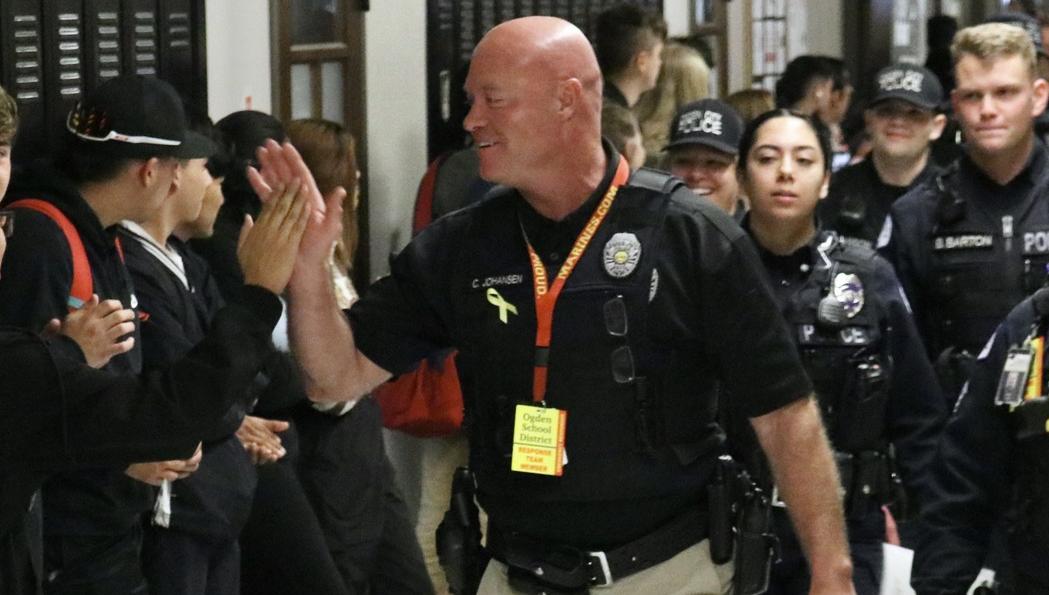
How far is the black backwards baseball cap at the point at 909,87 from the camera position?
23.9 ft

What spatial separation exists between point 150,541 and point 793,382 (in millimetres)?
1600

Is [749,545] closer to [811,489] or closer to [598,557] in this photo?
[811,489]

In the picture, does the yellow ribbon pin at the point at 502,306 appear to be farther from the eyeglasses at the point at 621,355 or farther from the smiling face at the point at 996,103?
the smiling face at the point at 996,103

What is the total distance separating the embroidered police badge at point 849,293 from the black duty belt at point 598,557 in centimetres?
126

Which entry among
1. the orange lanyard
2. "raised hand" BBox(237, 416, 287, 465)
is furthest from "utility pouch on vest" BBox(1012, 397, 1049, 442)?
"raised hand" BBox(237, 416, 287, 465)

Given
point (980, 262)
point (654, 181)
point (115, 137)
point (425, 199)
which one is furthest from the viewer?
point (425, 199)

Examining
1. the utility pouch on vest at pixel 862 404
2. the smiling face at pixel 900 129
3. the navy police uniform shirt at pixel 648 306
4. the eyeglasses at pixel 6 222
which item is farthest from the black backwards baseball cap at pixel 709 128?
the eyeglasses at pixel 6 222

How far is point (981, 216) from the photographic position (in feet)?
18.2

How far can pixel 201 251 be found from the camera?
16.6ft

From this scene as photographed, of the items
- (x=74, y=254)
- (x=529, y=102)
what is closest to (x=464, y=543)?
(x=529, y=102)

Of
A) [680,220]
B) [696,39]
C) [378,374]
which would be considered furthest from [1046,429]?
[696,39]

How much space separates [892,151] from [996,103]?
1.64 meters

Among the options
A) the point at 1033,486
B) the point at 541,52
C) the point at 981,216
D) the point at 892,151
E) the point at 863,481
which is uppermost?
the point at 541,52

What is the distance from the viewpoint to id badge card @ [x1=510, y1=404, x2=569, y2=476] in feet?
11.3
